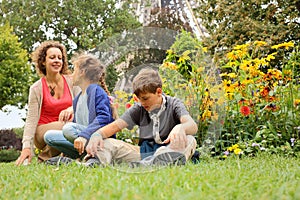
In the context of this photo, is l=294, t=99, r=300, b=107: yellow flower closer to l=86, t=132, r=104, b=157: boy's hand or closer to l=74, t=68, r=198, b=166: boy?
l=74, t=68, r=198, b=166: boy

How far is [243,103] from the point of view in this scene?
5066 mm

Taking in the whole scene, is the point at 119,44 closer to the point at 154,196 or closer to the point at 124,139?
the point at 124,139

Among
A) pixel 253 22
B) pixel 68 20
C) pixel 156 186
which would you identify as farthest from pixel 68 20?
pixel 156 186

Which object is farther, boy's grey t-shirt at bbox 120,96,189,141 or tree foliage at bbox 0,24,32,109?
tree foliage at bbox 0,24,32,109

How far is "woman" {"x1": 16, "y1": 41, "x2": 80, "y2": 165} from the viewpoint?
4.38 m

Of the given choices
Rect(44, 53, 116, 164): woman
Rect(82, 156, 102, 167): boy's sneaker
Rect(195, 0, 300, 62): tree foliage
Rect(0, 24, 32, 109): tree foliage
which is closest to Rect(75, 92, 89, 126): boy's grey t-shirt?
Rect(44, 53, 116, 164): woman

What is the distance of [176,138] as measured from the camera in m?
2.53

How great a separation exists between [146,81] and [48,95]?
212cm

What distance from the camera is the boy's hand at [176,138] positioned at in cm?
252

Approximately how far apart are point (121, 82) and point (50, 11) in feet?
52.0

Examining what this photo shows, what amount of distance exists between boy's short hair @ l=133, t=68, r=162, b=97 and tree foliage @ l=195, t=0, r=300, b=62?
34.6 feet

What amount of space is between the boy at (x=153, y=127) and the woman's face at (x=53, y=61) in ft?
5.63

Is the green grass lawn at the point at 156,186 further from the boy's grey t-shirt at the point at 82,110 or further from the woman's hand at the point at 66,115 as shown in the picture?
the woman's hand at the point at 66,115

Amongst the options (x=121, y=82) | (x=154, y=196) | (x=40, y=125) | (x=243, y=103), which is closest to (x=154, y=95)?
(x=121, y=82)
